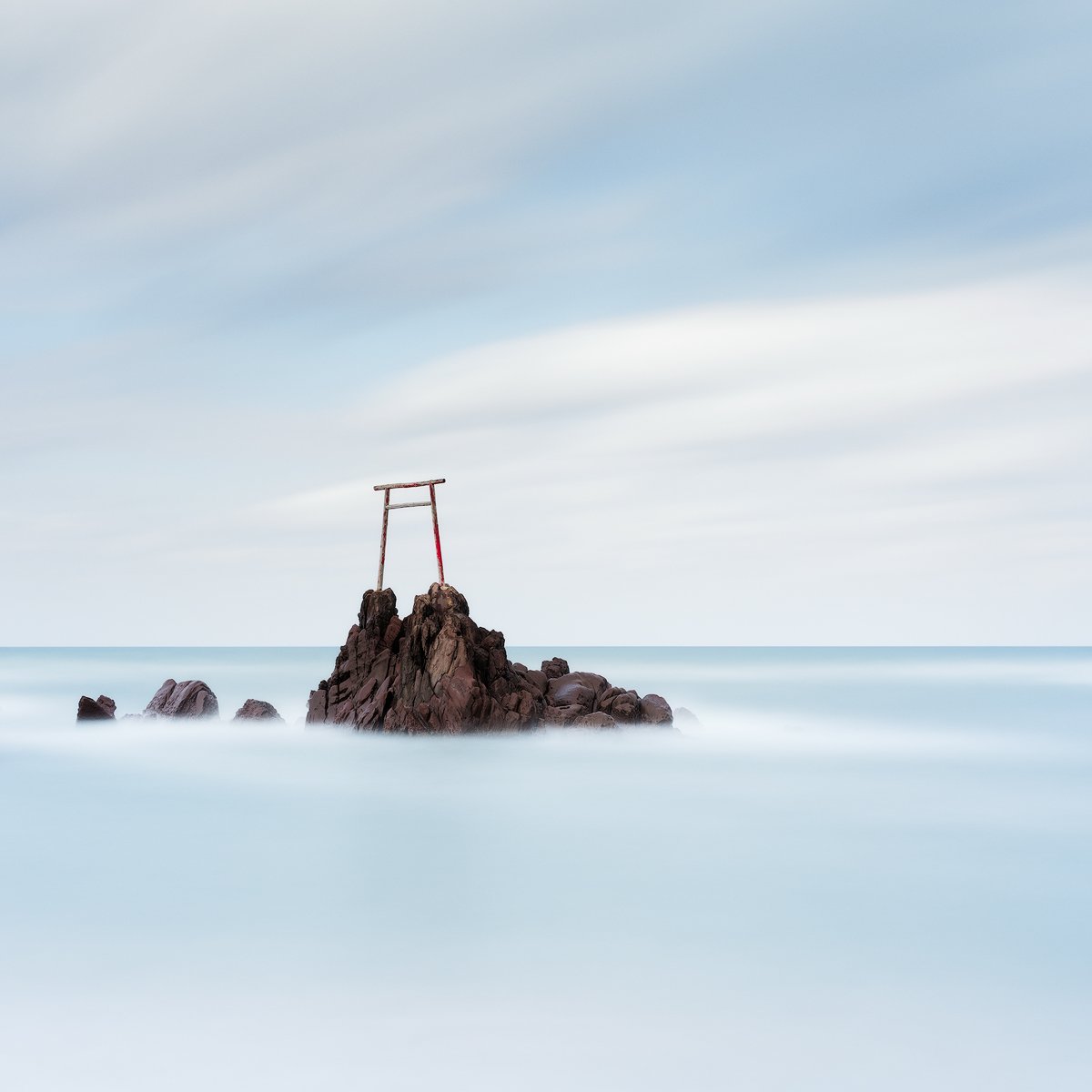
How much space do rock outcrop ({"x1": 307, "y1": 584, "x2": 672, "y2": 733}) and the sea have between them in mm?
819

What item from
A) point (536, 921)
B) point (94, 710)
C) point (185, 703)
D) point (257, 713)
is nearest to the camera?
point (536, 921)

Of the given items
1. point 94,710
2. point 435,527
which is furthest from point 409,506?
point 94,710

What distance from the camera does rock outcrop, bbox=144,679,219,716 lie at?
3148 cm

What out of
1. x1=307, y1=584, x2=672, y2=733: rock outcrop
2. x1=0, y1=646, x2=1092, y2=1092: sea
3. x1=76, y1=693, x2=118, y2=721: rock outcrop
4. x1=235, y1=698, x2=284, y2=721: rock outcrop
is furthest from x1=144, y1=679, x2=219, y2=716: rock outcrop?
x1=0, y1=646, x2=1092, y2=1092: sea

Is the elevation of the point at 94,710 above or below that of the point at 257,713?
above

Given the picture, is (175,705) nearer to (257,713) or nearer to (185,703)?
(185,703)

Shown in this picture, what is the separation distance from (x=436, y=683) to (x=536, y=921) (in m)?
13.7

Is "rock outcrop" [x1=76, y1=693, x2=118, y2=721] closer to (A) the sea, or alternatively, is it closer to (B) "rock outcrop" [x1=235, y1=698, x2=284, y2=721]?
(B) "rock outcrop" [x1=235, y1=698, x2=284, y2=721]

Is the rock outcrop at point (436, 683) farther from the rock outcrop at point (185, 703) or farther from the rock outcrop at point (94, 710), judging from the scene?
the rock outcrop at point (94, 710)

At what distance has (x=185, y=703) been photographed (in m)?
31.7

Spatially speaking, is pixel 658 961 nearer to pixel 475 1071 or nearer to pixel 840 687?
pixel 475 1071

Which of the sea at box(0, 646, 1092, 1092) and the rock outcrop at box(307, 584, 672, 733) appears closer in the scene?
the sea at box(0, 646, 1092, 1092)

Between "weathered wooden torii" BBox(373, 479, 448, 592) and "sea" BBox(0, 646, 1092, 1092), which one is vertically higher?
"weathered wooden torii" BBox(373, 479, 448, 592)

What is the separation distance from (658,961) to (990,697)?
162 ft
